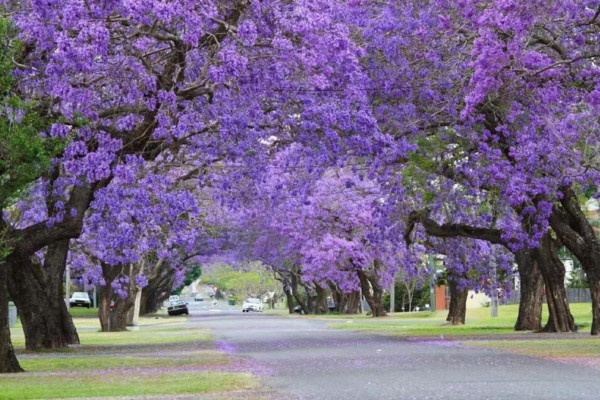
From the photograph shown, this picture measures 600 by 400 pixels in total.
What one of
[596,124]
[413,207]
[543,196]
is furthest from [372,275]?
[596,124]

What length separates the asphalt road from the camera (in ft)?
43.7

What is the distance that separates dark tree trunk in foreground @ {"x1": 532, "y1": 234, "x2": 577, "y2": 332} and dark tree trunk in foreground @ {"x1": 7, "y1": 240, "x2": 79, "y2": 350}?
1403 centimetres

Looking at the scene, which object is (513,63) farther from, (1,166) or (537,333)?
(537,333)

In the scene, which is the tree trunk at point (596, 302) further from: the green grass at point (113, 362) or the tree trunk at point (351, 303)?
the tree trunk at point (351, 303)

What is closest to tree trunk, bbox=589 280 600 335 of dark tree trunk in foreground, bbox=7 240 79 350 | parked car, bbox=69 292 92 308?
dark tree trunk in foreground, bbox=7 240 79 350

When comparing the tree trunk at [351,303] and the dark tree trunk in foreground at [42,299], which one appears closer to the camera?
the dark tree trunk in foreground at [42,299]

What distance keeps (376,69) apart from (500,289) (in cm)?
2207

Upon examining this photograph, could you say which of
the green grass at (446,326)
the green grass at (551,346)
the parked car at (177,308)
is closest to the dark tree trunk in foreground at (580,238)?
the green grass at (551,346)

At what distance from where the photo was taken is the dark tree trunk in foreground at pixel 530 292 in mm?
35031

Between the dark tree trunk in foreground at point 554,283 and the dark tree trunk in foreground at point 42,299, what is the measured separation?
14031 millimetres

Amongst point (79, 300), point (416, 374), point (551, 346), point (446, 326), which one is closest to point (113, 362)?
point (416, 374)

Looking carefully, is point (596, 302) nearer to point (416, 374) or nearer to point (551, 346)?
point (551, 346)

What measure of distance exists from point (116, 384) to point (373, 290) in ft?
154

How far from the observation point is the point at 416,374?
1678cm
